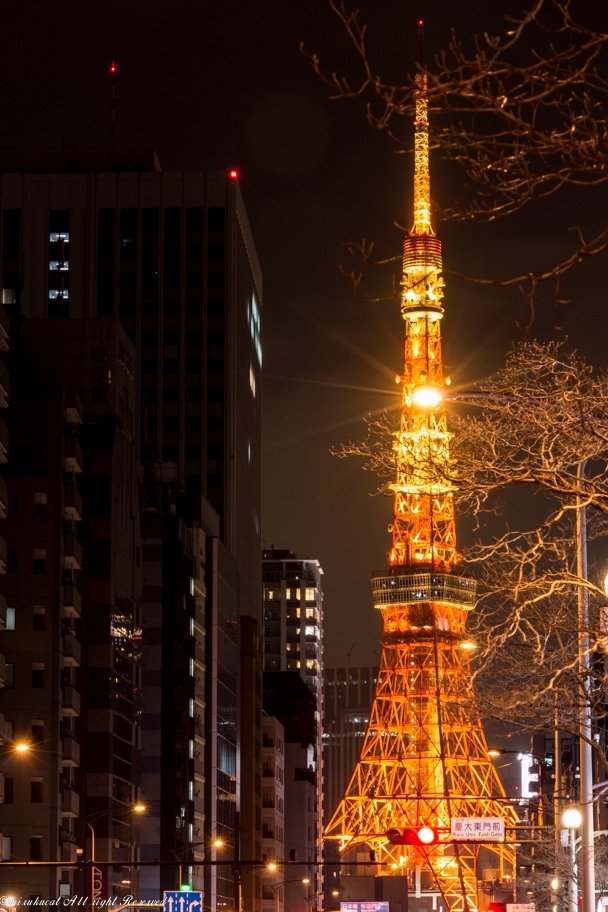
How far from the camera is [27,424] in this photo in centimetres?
9844

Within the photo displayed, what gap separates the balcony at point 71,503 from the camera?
324 ft

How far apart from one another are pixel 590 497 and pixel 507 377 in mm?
2668

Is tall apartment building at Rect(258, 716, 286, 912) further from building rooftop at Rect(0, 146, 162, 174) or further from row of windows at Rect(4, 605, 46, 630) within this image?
row of windows at Rect(4, 605, 46, 630)

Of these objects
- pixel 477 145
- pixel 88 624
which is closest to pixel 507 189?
pixel 477 145

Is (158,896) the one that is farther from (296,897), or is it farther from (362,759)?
(296,897)

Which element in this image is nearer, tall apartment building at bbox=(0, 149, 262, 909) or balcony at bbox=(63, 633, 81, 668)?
balcony at bbox=(63, 633, 81, 668)

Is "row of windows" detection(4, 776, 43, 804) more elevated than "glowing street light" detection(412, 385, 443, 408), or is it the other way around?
"glowing street light" detection(412, 385, 443, 408)

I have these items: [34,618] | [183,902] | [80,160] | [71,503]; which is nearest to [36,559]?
[34,618]

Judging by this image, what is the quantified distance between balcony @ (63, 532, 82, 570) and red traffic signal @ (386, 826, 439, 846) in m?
53.0

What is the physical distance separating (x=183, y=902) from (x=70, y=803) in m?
33.5

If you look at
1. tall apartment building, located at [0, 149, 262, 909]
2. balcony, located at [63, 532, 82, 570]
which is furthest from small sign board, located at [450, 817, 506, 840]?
tall apartment building, located at [0, 149, 262, 909]

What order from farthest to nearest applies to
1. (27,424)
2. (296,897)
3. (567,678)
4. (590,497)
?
(296,897)
(27,424)
(567,678)
(590,497)

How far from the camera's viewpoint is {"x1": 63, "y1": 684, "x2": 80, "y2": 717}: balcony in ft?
315

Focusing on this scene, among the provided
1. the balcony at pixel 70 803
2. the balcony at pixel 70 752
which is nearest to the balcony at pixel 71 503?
the balcony at pixel 70 752
